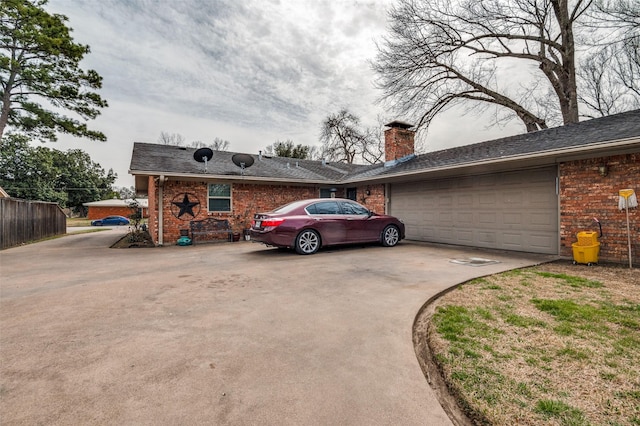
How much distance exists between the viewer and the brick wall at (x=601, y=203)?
19.1 ft

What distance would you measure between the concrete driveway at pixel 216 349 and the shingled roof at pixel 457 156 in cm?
363

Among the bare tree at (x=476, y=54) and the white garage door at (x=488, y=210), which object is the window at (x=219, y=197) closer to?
the white garage door at (x=488, y=210)

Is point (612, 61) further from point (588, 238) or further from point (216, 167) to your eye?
point (216, 167)

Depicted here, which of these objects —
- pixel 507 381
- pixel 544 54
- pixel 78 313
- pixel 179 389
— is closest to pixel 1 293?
pixel 78 313

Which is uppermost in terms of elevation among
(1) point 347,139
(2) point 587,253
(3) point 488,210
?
(1) point 347,139

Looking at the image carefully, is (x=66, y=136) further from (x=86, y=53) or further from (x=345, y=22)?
(x=345, y=22)

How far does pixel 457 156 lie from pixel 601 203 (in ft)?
12.3

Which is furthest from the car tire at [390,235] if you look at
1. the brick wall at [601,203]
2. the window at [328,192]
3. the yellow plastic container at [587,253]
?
the window at [328,192]

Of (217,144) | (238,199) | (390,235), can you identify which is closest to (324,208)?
(390,235)

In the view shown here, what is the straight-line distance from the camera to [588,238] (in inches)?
232

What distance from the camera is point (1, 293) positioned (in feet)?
13.7

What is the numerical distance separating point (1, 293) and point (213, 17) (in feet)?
29.3

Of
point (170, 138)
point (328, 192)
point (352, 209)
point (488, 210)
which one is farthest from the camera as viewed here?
point (170, 138)

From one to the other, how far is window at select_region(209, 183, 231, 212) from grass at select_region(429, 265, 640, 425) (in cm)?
883
